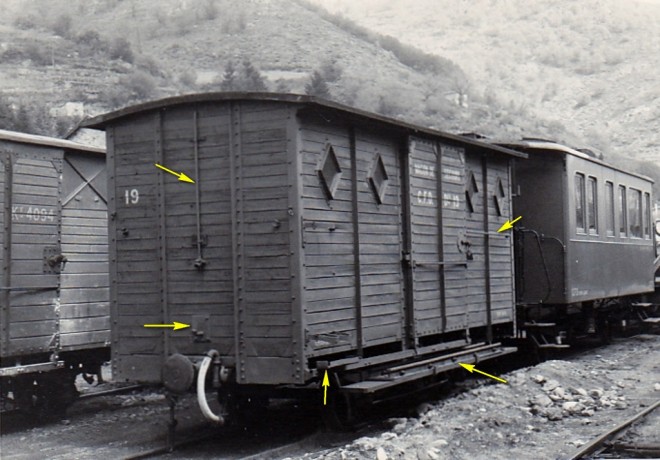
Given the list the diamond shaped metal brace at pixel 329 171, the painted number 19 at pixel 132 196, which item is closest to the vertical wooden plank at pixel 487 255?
the diamond shaped metal brace at pixel 329 171

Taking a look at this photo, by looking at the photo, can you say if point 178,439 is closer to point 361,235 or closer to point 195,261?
point 195,261

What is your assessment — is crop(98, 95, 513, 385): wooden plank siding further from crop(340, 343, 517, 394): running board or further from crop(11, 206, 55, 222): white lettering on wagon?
crop(11, 206, 55, 222): white lettering on wagon

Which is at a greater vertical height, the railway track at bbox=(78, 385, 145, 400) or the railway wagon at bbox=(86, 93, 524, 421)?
the railway wagon at bbox=(86, 93, 524, 421)

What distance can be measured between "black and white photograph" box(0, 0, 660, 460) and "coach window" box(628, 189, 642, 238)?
134 mm

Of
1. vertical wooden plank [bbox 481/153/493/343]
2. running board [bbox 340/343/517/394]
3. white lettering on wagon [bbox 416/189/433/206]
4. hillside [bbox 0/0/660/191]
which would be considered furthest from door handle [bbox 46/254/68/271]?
hillside [bbox 0/0/660/191]

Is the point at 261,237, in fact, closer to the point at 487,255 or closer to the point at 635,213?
the point at 487,255

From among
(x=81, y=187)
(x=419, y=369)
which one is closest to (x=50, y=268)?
(x=81, y=187)

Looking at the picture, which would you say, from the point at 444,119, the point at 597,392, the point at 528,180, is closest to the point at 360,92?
the point at 444,119

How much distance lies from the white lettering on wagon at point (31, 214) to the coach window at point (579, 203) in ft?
26.7

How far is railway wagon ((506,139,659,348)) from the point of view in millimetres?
13211

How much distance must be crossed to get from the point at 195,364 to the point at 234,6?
66.9m

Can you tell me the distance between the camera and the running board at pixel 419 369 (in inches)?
325

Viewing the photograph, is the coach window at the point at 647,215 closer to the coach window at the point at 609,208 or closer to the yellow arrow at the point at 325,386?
the coach window at the point at 609,208

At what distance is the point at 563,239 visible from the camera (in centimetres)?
1316
